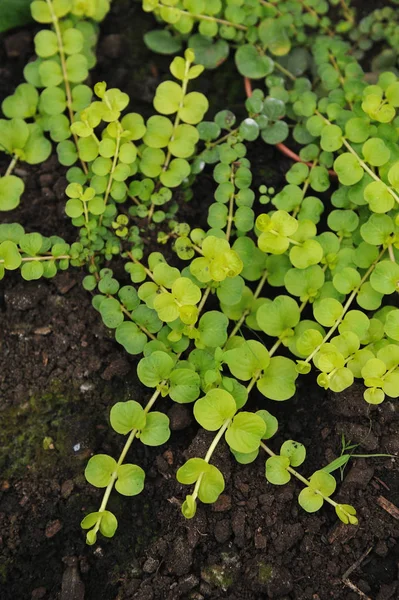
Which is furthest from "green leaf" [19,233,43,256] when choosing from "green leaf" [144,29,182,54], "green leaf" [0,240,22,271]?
"green leaf" [144,29,182,54]

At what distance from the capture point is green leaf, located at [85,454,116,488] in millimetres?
1899

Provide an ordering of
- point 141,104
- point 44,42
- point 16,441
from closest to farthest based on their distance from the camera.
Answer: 1. point 16,441
2. point 44,42
3. point 141,104

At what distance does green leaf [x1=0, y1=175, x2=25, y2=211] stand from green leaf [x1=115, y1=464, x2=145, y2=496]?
1.09 metres

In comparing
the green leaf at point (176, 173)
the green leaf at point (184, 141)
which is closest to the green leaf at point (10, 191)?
the green leaf at point (176, 173)

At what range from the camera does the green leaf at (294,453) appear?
193 cm

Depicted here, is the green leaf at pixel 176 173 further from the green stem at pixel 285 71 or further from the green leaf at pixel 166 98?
the green stem at pixel 285 71

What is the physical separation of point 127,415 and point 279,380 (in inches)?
20.2

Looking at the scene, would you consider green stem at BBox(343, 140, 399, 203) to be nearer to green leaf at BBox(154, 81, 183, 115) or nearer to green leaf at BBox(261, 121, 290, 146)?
green leaf at BBox(261, 121, 290, 146)

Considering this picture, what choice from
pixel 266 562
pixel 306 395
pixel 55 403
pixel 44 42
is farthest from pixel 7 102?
pixel 266 562

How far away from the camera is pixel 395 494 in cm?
195

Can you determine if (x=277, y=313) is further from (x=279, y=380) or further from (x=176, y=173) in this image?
(x=176, y=173)

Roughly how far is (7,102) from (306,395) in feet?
5.42

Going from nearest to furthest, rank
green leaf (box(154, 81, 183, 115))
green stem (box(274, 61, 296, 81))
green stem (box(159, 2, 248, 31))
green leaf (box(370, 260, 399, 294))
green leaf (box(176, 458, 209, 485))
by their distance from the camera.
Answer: green leaf (box(176, 458, 209, 485)) → green leaf (box(370, 260, 399, 294)) → green leaf (box(154, 81, 183, 115)) → green stem (box(159, 2, 248, 31)) → green stem (box(274, 61, 296, 81))

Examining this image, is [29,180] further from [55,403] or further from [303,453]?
[303,453]
